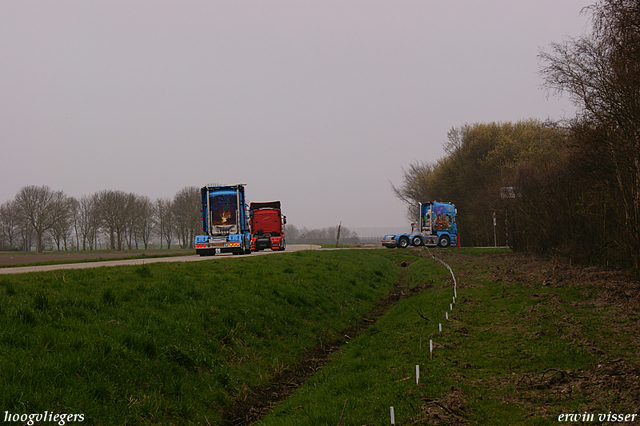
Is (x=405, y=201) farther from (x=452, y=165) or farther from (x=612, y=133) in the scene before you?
(x=612, y=133)

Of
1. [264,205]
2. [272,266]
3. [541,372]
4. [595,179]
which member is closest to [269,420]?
[541,372]

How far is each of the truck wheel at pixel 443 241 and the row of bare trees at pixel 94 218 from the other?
1859 inches

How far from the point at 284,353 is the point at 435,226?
33.8 m

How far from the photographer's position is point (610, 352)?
23.9 feet

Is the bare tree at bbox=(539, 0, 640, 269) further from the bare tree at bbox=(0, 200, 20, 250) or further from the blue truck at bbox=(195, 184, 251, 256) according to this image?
the bare tree at bbox=(0, 200, 20, 250)

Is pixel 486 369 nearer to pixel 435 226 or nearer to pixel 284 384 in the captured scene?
pixel 284 384

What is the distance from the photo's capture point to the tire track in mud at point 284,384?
7230 mm

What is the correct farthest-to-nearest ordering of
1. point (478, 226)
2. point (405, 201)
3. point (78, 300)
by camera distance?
point (405, 201) → point (478, 226) → point (78, 300)

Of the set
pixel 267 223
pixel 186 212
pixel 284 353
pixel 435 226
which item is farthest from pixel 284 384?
pixel 186 212

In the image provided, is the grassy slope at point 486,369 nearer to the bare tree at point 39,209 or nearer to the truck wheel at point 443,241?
the truck wheel at point 443,241

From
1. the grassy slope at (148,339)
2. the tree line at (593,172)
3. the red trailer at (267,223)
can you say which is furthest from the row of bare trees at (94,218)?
the grassy slope at (148,339)

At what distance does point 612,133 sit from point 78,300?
15620mm

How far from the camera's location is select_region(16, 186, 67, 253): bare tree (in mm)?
71562

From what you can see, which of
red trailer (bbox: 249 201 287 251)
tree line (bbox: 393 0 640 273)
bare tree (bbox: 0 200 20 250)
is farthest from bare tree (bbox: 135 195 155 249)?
tree line (bbox: 393 0 640 273)
